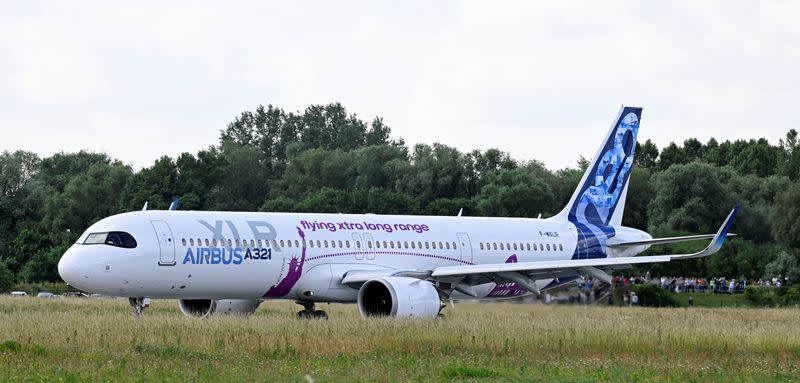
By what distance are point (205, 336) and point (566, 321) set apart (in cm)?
1095

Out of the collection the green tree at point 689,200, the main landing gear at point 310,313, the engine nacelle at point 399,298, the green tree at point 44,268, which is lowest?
the main landing gear at point 310,313

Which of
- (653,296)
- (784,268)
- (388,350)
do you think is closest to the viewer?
(388,350)

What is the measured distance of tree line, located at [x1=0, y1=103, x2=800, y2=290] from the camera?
246 feet

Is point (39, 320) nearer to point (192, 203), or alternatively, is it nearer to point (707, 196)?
point (192, 203)

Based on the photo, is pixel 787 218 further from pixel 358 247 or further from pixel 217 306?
pixel 217 306

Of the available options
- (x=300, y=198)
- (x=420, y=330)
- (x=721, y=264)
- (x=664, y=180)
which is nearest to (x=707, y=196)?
(x=664, y=180)

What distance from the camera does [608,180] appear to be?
146 ft

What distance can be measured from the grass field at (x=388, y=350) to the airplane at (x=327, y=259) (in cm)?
184

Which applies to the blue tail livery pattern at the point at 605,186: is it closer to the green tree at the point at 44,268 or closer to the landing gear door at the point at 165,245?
the landing gear door at the point at 165,245

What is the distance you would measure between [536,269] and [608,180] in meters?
9.19

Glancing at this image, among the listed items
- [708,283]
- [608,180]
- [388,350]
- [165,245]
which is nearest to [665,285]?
[708,283]

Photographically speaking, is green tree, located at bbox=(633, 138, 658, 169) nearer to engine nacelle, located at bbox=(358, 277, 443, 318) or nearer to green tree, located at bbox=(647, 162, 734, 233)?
green tree, located at bbox=(647, 162, 734, 233)

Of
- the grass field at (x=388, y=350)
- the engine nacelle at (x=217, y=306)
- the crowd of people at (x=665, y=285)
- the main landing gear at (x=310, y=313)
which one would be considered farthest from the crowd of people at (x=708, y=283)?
the grass field at (x=388, y=350)

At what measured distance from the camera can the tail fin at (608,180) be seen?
43.8 metres
